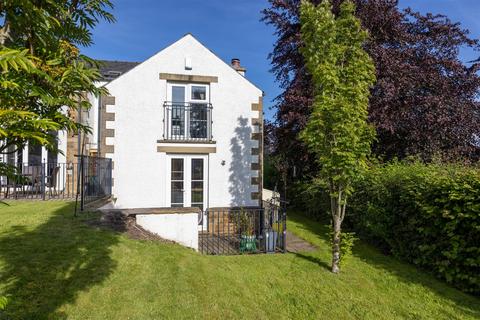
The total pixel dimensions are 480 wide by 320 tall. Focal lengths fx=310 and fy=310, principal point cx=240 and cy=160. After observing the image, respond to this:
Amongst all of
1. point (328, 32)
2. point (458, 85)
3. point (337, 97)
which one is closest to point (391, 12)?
point (458, 85)

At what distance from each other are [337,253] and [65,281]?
4853mm

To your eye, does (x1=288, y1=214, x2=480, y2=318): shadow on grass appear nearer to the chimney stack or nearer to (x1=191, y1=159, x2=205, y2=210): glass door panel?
(x1=191, y1=159, x2=205, y2=210): glass door panel

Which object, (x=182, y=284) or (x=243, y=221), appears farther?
(x=243, y=221)

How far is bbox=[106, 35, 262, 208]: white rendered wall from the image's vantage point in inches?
385

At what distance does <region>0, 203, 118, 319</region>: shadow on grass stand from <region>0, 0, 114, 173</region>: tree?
9.93 feet

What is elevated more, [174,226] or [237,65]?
[237,65]

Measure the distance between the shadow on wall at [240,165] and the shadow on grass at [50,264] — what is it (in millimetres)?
4734

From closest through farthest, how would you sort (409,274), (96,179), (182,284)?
(182,284) → (409,274) → (96,179)

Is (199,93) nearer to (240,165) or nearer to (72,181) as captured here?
(240,165)

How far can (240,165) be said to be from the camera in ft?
34.5

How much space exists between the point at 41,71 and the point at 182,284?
4229 millimetres

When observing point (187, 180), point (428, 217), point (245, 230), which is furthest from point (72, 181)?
point (428, 217)

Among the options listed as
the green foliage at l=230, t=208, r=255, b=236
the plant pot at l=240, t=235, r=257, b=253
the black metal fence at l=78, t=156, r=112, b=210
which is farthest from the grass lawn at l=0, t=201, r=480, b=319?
the green foliage at l=230, t=208, r=255, b=236

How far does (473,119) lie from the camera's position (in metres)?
10.4
